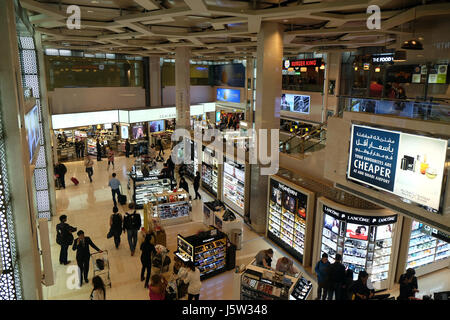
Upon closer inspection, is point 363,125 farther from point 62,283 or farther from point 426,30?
point 62,283

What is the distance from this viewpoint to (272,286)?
6246 mm

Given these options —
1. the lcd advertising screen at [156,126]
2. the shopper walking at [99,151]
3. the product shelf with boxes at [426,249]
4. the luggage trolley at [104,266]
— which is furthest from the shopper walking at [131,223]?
the lcd advertising screen at [156,126]

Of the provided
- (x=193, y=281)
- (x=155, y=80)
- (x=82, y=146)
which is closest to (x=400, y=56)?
(x=193, y=281)

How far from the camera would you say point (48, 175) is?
12211 millimetres

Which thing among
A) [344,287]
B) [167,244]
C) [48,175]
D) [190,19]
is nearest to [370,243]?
[344,287]

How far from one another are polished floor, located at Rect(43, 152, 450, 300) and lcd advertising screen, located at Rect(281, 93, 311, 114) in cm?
1061

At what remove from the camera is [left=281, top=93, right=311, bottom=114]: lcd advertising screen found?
2222 centimetres

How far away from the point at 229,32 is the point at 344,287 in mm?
8349

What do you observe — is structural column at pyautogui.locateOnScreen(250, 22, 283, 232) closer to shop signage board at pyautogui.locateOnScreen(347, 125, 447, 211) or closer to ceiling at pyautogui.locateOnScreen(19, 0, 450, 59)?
ceiling at pyautogui.locateOnScreen(19, 0, 450, 59)

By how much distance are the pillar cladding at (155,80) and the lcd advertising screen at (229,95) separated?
639 cm

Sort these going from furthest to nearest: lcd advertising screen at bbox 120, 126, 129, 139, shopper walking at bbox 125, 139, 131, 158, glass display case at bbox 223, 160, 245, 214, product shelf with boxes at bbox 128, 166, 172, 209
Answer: lcd advertising screen at bbox 120, 126, 129, 139
shopper walking at bbox 125, 139, 131, 158
product shelf with boxes at bbox 128, 166, 172, 209
glass display case at bbox 223, 160, 245, 214

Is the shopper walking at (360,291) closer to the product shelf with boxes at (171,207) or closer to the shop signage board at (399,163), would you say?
the shop signage board at (399,163)
